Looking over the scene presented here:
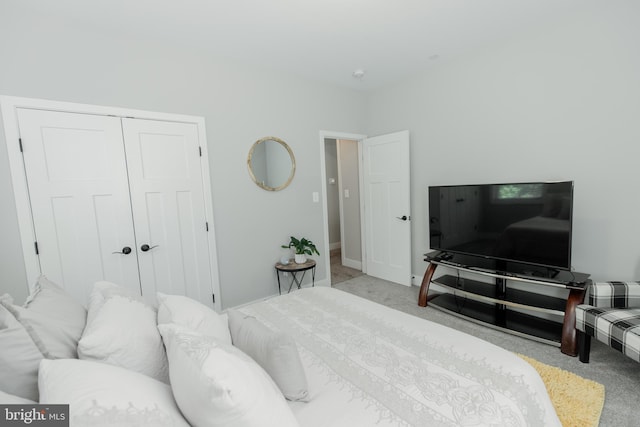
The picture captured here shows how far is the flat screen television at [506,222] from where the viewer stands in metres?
2.37

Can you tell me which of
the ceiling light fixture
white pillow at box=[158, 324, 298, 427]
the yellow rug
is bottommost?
the yellow rug

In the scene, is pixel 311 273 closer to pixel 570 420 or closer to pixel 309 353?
pixel 309 353

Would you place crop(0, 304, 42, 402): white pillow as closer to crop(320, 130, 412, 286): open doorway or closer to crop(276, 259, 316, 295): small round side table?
crop(276, 259, 316, 295): small round side table

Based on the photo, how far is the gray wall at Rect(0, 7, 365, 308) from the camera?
217 centimetres

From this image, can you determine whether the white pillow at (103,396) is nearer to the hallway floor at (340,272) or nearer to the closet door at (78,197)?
the closet door at (78,197)

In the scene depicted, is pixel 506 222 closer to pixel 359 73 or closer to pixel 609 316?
pixel 609 316

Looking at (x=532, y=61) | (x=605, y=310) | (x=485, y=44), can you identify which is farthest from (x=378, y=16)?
(x=605, y=310)

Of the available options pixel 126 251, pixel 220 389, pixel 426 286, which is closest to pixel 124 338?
pixel 220 389

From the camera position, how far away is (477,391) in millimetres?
1098

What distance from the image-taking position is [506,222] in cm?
269

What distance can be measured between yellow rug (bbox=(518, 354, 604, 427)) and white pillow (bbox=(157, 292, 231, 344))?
1.91m

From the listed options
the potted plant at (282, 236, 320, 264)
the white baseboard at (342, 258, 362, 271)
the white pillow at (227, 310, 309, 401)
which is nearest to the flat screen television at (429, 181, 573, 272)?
the potted plant at (282, 236, 320, 264)

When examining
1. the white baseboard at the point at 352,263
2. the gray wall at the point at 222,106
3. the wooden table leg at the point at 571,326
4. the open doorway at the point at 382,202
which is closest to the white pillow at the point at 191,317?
the gray wall at the point at 222,106

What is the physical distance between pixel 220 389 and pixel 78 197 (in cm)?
244
